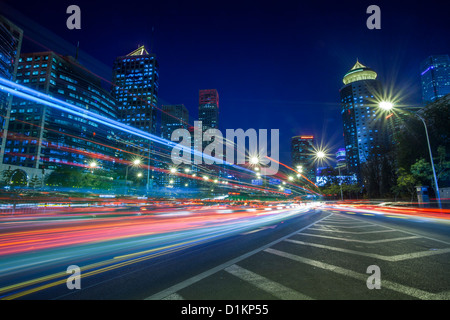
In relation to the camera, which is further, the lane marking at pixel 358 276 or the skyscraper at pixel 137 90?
the skyscraper at pixel 137 90

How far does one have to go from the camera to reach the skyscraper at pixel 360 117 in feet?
532

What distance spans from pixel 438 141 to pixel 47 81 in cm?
13812

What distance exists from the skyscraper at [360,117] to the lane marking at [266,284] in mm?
181608

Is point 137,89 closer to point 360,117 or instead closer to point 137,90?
point 137,90

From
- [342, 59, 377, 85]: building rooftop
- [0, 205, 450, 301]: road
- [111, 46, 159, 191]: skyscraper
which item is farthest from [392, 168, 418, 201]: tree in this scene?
[342, 59, 377, 85]: building rooftop

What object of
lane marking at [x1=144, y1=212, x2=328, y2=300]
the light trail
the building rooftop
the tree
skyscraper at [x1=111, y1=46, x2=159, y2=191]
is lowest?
the light trail

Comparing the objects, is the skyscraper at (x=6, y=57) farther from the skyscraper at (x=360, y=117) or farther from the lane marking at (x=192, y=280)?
the skyscraper at (x=360, y=117)

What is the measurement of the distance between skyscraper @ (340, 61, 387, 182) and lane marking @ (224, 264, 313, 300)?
182 m

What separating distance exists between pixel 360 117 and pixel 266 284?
7882 inches

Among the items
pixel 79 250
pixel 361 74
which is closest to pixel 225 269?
pixel 79 250

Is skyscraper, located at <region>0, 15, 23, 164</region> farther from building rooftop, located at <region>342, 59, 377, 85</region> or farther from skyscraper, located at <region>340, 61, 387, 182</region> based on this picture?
building rooftop, located at <region>342, 59, 377, 85</region>

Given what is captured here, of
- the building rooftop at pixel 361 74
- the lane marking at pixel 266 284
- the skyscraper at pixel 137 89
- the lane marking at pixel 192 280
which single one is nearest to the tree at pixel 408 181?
the lane marking at pixel 192 280

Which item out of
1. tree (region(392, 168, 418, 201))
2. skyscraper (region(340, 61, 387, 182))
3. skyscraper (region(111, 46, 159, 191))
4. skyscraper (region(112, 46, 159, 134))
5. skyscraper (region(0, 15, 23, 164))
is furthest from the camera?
skyscraper (region(340, 61, 387, 182))

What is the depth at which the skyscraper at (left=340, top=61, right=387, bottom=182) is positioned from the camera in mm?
162125
